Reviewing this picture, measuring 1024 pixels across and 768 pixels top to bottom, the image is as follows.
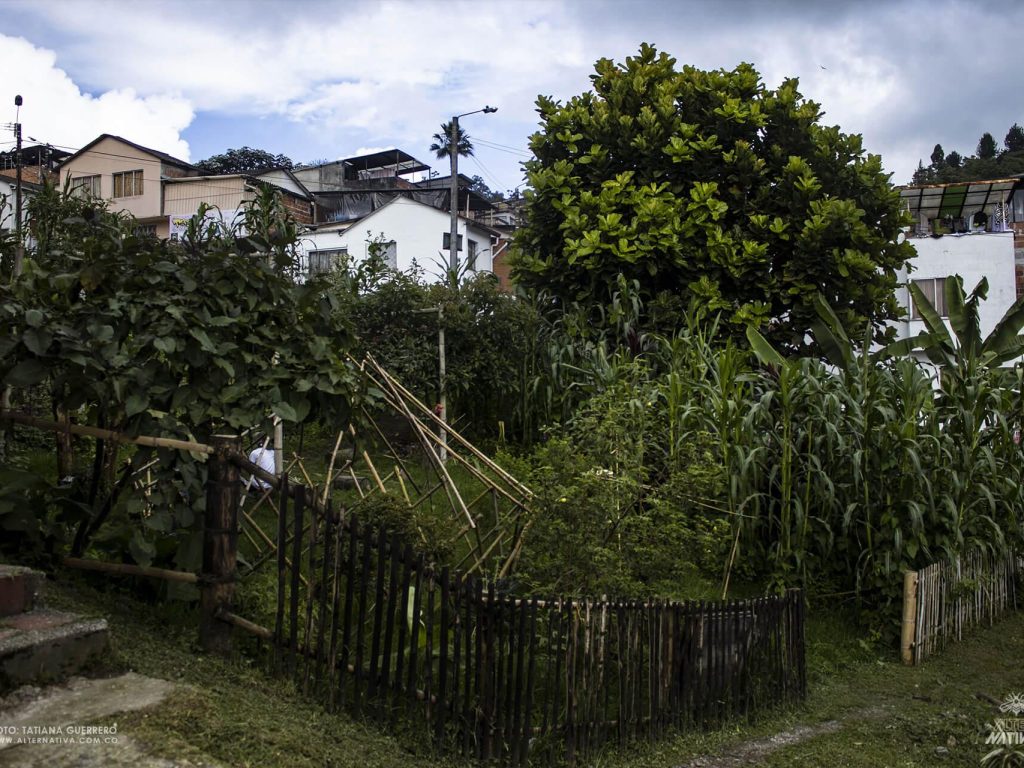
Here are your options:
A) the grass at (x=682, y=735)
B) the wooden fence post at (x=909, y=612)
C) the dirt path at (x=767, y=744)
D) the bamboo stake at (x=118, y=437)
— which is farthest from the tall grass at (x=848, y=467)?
the bamboo stake at (x=118, y=437)

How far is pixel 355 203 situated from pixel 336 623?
36.6 m

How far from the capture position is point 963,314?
1051 centimetres

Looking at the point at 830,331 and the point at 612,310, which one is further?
the point at 612,310

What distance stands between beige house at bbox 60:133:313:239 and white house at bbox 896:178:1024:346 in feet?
72.1

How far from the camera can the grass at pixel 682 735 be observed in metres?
3.47

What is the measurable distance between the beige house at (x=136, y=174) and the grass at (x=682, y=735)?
33001 mm

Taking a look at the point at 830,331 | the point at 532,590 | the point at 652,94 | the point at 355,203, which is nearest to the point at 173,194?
the point at 355,203

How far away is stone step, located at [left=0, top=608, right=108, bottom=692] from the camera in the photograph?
11.6 ft

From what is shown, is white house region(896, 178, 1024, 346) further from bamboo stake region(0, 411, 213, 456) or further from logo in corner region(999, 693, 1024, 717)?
bamboo stake region(0, 411, 213, 456)

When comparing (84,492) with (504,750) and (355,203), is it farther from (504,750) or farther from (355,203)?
(355,203)

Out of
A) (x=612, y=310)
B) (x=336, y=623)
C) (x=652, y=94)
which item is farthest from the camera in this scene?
(x=652, y=94)

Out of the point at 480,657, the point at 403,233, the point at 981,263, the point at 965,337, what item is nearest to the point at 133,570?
the point at 480,657

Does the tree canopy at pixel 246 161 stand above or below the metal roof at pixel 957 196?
above

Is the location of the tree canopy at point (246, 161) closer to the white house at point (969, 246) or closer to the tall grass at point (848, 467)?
the white house at point (969, 246)
